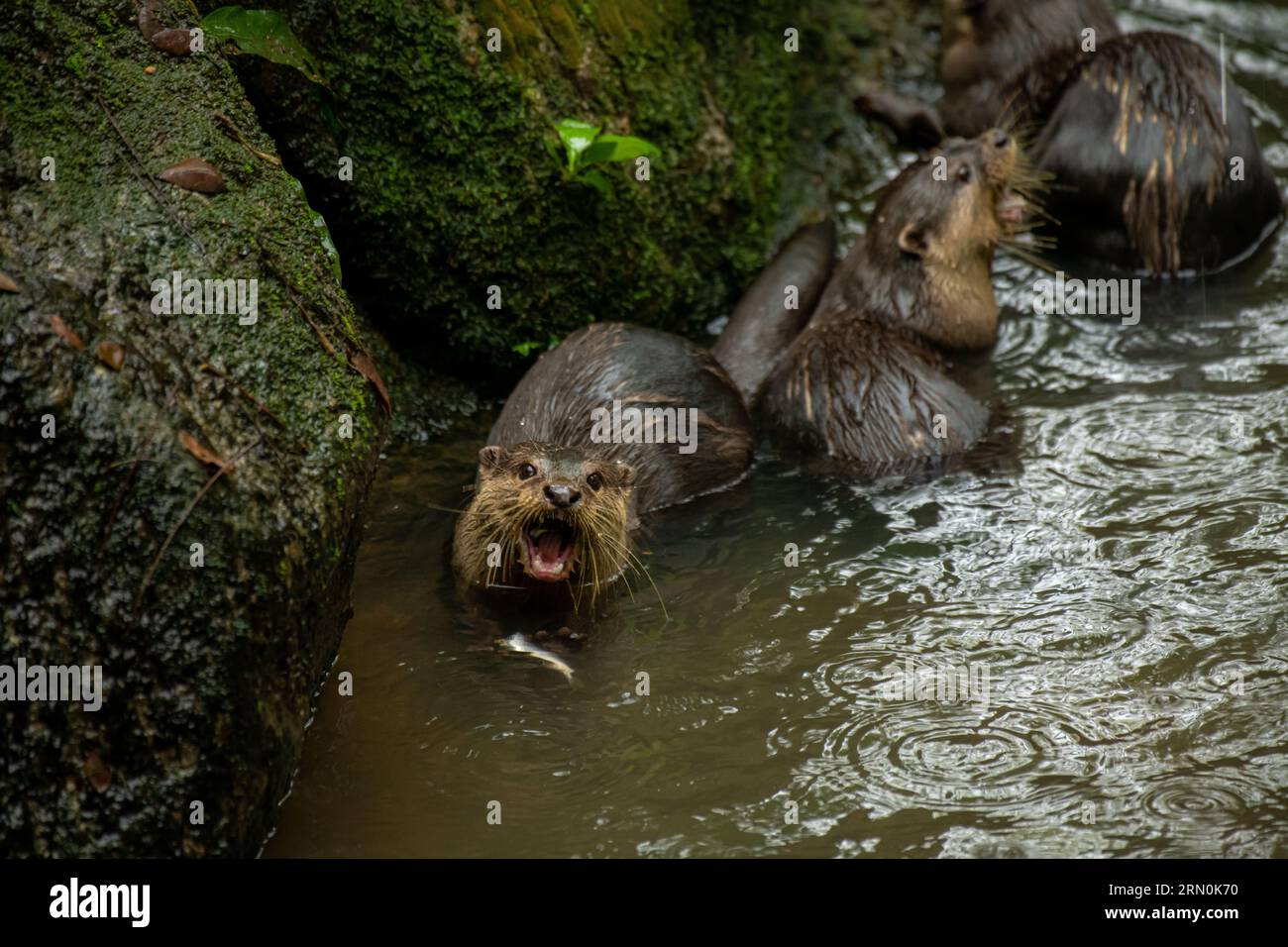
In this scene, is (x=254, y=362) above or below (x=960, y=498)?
above

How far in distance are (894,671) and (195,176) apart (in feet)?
7.60

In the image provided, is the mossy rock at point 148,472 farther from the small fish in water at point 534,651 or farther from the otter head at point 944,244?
the otter head at point 944,244

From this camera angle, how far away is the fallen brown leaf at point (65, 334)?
3.23 meters

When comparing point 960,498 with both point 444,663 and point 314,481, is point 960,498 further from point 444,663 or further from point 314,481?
point 314,481

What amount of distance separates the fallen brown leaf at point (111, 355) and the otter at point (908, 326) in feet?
8.99

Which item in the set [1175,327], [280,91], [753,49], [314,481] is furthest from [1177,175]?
[314,481]

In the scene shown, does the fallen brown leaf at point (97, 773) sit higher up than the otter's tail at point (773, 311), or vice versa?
the otter's tail at point (773, 311)

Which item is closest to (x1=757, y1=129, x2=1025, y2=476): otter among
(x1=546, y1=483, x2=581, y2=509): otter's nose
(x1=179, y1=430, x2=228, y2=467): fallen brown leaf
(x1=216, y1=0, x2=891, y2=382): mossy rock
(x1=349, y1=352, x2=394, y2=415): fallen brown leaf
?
(x1=216, y1=0, x2=891, y2=382): mossy rock

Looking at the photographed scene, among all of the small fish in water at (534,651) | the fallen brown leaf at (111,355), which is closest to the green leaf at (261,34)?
the fallen brown leaf at (111,355)

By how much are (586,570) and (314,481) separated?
1269 mm

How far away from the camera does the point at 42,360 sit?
3186 millimetres

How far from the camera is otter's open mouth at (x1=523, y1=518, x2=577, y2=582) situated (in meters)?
4.38

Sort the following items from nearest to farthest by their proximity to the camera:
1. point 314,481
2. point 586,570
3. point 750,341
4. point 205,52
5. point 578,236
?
point 314,481 < point 205,52 < point 586,570 < point 578,236 < point 750,341

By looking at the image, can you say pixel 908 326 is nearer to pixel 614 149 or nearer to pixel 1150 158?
pixel 1150 158
